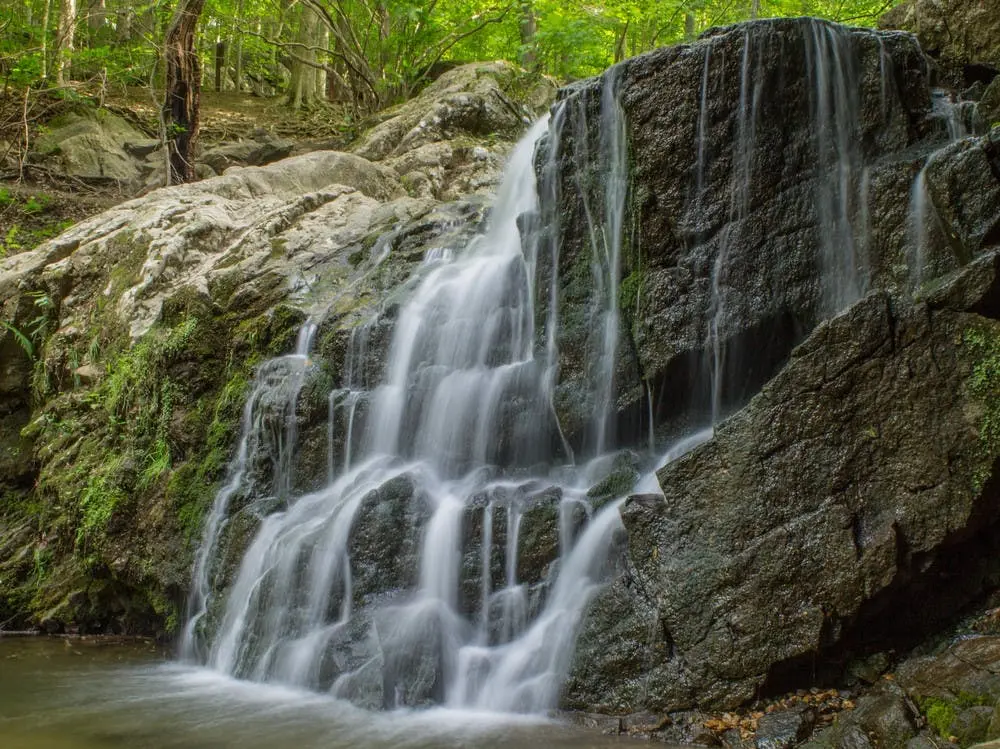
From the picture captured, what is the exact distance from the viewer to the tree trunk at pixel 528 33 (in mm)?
16272

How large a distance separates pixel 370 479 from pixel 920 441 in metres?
4.29

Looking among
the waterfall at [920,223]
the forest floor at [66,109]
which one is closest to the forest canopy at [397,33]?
the forest floor at [66,109]

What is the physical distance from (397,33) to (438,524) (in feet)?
43.9

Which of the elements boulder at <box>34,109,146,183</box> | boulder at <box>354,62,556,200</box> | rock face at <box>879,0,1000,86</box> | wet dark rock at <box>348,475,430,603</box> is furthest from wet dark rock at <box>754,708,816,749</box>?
boulder at <box>34,109,146,183</box>

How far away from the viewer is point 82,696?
561 cm

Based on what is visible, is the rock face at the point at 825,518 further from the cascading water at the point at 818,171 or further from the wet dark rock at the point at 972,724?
the cascading water at the point at 818,171

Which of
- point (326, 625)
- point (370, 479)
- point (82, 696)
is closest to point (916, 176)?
point (370, 479)

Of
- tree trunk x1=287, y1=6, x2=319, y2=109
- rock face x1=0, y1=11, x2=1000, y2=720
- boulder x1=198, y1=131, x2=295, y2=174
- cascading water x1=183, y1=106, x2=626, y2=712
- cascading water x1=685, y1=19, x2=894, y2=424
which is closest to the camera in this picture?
rock face x1=0, y1=11, x2=1000, y2=720

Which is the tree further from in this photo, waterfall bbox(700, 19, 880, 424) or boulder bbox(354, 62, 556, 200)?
waterfall bbox(700, 19, 880, 424)

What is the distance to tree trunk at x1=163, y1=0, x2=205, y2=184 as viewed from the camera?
12367mm

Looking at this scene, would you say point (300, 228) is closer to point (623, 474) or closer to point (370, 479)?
point (370, 479)

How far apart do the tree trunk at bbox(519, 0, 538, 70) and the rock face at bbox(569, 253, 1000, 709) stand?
12.8 meters

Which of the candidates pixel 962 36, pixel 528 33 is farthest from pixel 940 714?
pixel 528 33

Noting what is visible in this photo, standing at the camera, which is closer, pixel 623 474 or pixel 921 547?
pixel 921 547
